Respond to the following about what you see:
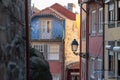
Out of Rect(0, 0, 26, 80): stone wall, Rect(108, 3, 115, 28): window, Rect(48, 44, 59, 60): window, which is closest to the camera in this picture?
Rect(0, 0, 26, 80): stone wall

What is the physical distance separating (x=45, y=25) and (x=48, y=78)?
37.4m

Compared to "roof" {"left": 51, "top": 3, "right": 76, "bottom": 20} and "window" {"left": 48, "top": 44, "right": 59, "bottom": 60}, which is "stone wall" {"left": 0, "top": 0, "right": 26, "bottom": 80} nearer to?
"window" {"left": 48, "top": 44, "right": 59, "bottom": 60}

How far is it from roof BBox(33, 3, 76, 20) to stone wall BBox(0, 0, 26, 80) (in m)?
39.7

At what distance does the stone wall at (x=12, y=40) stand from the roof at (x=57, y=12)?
130ft

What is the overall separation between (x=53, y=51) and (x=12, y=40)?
4010 cm

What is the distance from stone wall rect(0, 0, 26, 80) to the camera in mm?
6074

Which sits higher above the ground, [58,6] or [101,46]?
[58,6]

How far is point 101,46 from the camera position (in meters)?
23.6

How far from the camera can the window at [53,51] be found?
46.5 meters

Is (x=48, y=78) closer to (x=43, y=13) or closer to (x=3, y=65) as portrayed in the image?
(x=3, y=65)

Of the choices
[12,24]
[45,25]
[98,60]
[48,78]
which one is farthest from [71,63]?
[12,24]

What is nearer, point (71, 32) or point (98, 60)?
point (98, 60)

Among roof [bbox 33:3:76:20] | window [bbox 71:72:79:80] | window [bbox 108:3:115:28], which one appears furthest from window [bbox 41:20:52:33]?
window [bbox 108:3:115:28]

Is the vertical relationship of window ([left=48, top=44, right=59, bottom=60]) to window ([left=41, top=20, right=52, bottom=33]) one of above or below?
below
